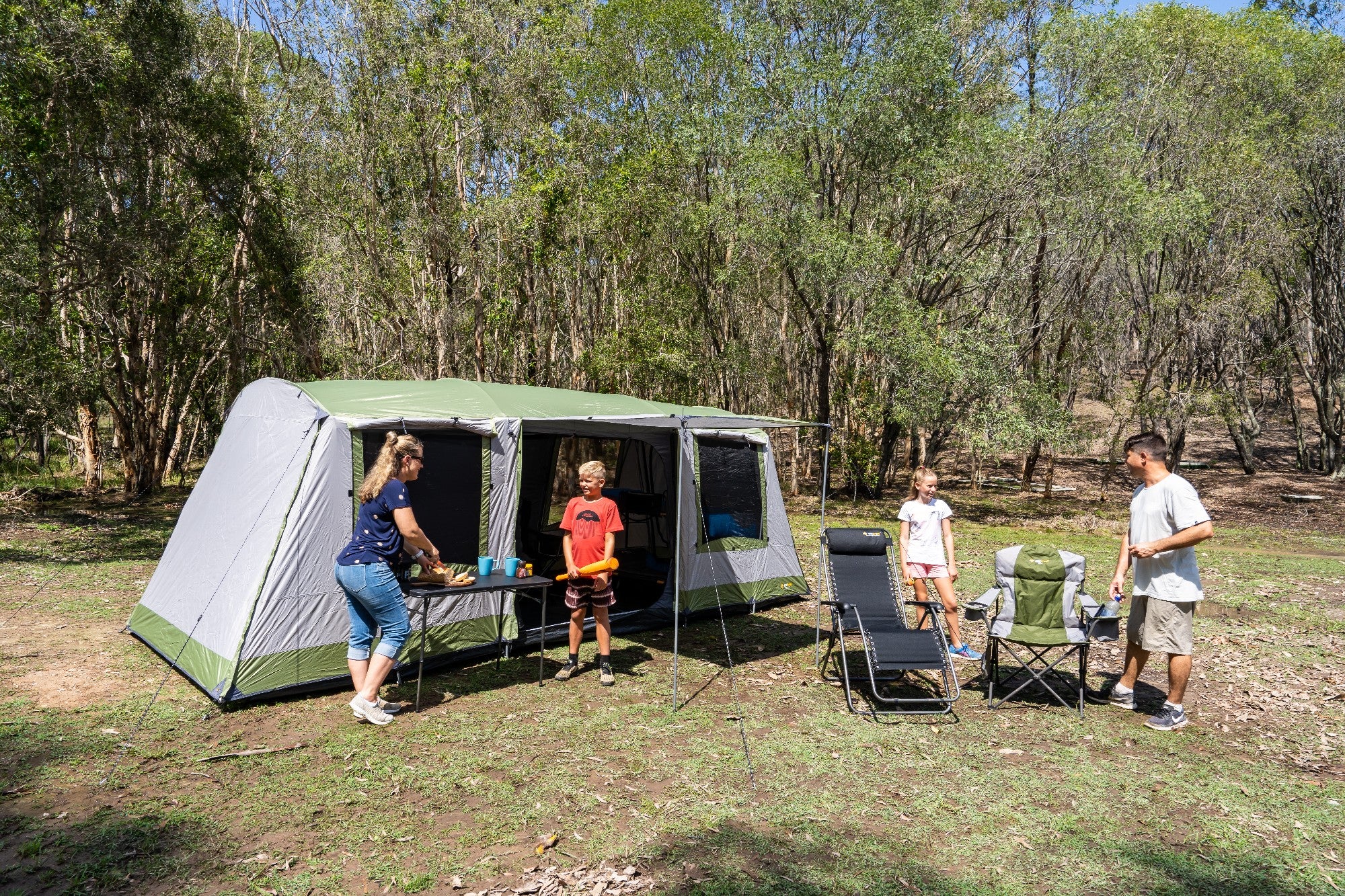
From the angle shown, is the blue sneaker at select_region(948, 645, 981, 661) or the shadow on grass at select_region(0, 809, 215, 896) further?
the blue sneaker at select_region(948, 645, 981, 661)

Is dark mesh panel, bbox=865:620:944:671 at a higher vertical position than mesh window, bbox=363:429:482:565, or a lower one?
lower

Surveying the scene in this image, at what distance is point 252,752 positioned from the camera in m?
4.64

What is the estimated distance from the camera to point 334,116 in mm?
15203

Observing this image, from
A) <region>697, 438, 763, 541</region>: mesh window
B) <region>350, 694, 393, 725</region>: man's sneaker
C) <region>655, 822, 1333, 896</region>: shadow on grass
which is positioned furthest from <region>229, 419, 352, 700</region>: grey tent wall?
<region>697, 438, 763, 541</region>: mesh window

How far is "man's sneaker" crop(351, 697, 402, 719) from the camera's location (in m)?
5.16

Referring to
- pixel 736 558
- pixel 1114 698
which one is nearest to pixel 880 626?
pixel 1114 698

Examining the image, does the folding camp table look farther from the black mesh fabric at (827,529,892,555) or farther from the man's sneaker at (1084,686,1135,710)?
the man's sneaker at (1084,686,1135,710)

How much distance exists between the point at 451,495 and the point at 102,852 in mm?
3196

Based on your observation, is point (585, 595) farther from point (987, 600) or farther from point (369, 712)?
point (987, 600)

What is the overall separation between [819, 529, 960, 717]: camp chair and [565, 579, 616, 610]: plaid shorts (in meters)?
1.61

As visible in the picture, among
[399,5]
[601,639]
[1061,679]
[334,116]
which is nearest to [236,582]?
[601,639]

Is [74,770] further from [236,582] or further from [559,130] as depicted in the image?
[559,130]

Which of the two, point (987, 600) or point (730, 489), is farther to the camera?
point (730, 489)

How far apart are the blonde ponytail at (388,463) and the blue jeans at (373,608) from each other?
430 millimetres
